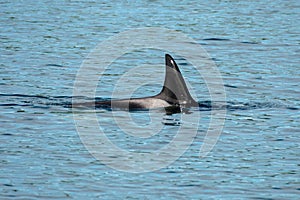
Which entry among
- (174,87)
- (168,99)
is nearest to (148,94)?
(168,99)

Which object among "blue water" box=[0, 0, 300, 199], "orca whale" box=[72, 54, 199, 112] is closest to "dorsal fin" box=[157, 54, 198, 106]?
"orca whale" box=[72, 54, 199, 112]

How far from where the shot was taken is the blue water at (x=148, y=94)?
46.4ft

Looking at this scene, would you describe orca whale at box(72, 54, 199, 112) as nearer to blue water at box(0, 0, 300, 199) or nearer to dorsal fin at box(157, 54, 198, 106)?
dorsal fin at box(157, 54, 198, 106)

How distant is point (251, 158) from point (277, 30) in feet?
53.4

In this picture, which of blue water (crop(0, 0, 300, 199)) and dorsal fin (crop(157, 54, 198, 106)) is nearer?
blue water (crop(0, 0, 300, 199))

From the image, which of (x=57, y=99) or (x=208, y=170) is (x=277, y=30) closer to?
(x=57, y=99)

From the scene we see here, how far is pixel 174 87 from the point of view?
19.7 meters

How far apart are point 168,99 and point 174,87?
0.93 ft

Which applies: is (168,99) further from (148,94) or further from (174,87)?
(148,94)

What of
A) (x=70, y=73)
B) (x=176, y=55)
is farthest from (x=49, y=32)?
(x=70, y=73)

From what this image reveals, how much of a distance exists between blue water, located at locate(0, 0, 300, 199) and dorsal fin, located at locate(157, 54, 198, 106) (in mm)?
559

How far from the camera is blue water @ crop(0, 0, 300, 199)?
1416 centimetres

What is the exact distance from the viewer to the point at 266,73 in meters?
24.2

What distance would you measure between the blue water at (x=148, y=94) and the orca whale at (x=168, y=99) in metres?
0.50
